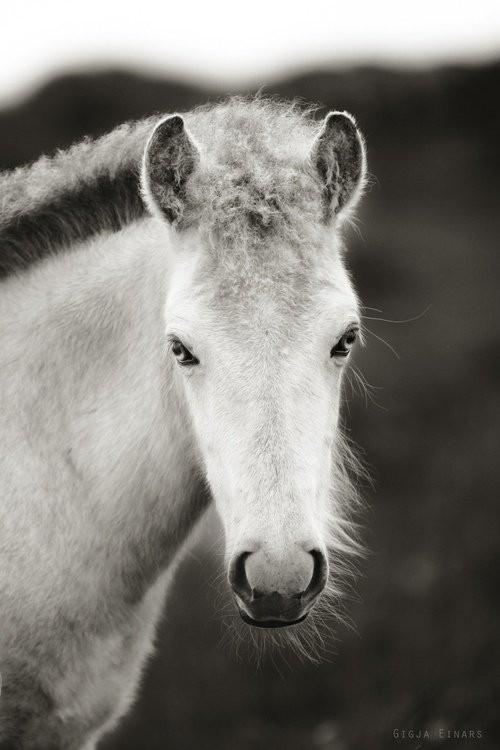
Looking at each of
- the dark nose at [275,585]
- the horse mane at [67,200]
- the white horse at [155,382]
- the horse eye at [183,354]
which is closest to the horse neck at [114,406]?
the white horse at [155,382]

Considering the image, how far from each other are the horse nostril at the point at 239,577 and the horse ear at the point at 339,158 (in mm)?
1582

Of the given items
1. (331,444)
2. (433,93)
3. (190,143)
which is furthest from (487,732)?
(433,93)

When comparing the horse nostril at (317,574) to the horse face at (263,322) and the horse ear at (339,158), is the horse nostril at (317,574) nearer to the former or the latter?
the horse face at (263,322)

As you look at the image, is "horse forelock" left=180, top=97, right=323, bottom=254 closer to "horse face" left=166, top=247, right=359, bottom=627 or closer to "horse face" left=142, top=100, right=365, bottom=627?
"horse face" left=142, top=100, right=365, bottom=627

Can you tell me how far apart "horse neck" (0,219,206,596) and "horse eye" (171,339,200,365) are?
0.36 metres

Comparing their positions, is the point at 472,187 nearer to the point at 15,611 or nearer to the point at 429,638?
the point at 429,638

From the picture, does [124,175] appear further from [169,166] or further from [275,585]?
[275,585]

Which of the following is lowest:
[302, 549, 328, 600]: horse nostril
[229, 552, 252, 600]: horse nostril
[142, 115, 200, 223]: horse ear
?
[302, 549, 328, 600]: horse nostril

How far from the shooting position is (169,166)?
3.55 meters

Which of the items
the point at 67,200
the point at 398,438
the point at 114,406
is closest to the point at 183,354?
the point at 114,406

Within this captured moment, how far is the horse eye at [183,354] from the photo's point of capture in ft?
11.1

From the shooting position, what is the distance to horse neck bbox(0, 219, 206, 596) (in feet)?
12.7

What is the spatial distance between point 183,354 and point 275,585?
101 centimetres

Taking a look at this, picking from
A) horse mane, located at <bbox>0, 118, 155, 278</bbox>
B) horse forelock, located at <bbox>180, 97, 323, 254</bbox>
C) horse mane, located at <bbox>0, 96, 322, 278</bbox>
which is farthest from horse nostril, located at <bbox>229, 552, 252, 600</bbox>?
horse mane, located at <bbox>0, 118, 155, 278</bbox>
